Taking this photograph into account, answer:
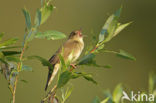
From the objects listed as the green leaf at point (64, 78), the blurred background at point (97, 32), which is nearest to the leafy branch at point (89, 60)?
the green leaf at point (64, 78)

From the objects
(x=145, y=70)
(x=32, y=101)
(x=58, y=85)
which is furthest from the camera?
(x=145, y=70)

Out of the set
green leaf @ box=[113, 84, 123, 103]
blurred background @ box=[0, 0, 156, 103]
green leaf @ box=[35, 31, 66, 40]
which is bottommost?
blurred background @ box=[0, 0, 156, 103]

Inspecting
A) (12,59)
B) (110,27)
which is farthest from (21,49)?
(110,27)

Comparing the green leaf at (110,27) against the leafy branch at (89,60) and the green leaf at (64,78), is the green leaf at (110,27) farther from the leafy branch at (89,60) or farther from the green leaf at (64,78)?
the green leaf at (64,78)

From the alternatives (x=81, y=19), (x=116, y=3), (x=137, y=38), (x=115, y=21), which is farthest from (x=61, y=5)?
(x=115, y=21)

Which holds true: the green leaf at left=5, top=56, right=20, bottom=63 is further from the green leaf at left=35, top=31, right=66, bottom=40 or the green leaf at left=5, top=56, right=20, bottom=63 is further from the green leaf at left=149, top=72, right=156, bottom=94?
the green leaf at left=149, top=72, right=156, bottom=94

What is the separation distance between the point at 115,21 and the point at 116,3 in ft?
12.0

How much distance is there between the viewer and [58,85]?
0.69m

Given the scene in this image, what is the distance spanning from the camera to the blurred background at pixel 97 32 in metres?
3.74

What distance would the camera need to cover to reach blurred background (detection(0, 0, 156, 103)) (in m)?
3.74

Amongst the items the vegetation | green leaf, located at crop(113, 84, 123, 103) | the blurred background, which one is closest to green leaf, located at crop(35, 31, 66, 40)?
the vegetation

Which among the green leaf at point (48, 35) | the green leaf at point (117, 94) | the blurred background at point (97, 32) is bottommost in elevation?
the blurred background at point (97, 32)

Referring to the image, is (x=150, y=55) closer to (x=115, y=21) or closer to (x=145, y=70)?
(x=145, y=70)

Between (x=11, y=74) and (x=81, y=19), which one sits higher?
(x=11, y=74)
